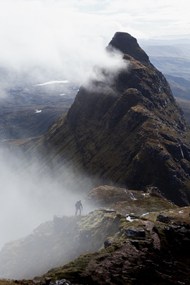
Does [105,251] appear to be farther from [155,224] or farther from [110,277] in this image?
→ [155,224]

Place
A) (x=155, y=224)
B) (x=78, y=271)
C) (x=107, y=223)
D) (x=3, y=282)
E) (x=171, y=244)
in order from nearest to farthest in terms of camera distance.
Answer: (x=3, y=282) → (x=78, y=271) → (x=171, y=244) → (x=155, y=224) → (x=107, y=223)

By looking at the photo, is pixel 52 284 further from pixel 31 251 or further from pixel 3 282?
pixel 31 251

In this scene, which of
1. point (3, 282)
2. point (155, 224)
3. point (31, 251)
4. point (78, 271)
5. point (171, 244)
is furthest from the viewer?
point (31, 251)

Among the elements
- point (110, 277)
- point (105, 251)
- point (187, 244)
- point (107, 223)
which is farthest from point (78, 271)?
point (107, 223)

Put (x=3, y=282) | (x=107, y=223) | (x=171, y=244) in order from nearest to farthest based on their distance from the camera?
1. (x=3, y=282)
2. (x=171, y=244)
3. (x=107, y=223)

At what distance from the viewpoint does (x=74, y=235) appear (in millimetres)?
183000

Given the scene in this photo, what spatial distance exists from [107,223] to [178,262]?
67.0m

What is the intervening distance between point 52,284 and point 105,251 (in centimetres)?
1955

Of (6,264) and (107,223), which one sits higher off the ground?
(107,223)

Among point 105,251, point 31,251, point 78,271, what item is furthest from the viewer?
point 31,251

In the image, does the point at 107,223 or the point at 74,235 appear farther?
the point at 74,235

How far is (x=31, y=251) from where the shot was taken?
196250 mm

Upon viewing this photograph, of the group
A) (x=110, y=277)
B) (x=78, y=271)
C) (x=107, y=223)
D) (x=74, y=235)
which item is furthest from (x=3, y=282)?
(x=74, y=235)

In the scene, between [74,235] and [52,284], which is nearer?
[52,284]
